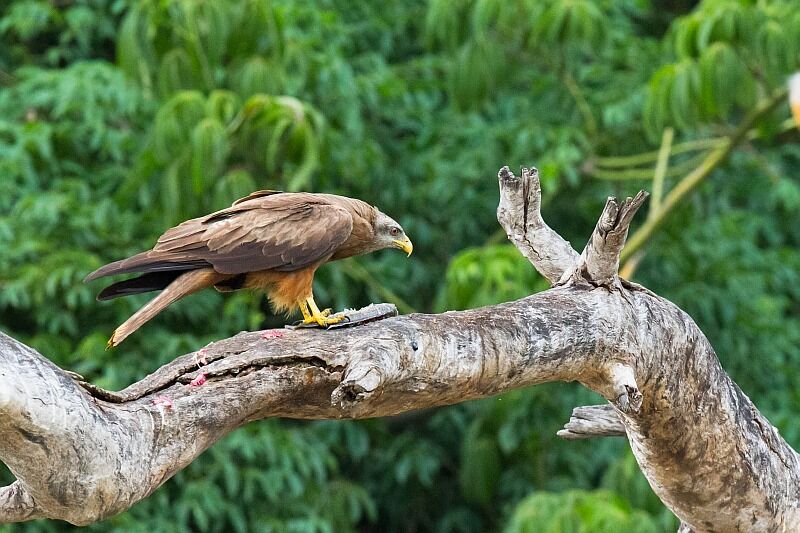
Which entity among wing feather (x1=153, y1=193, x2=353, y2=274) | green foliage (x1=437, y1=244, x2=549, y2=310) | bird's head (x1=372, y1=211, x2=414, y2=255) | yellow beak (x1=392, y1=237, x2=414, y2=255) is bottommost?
green foliage (x1=437, y1=244, x2=549, y2=310)

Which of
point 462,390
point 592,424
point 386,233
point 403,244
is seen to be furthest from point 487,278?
point 462,390

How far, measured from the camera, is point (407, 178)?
721 centimetres

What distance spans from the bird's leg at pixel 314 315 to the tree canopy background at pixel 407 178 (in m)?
1.61

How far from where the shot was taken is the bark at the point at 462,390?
2.30m

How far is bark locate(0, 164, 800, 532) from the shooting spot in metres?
2.30


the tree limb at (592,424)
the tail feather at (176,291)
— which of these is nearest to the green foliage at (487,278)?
the tree limb at (592,424)

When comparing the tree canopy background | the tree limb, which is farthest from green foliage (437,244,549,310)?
the tree limb

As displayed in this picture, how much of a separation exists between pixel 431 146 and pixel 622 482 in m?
2.41

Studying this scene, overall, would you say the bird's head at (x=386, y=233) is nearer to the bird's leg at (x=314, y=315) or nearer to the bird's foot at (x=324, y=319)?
the bird's leg at (x=314, y=315)

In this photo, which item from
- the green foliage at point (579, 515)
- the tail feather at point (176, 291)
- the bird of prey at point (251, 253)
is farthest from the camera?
the green foliage at point (579, 515)

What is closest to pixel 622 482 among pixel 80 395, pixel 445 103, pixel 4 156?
pixel 445 103

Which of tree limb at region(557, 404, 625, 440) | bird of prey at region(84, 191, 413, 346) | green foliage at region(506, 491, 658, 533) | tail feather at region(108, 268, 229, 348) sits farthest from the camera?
green foliage at region(506, 491, 658, 533)

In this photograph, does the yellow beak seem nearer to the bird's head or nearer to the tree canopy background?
the bird's head

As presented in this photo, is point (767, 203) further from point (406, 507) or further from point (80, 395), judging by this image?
point (80, 395)
